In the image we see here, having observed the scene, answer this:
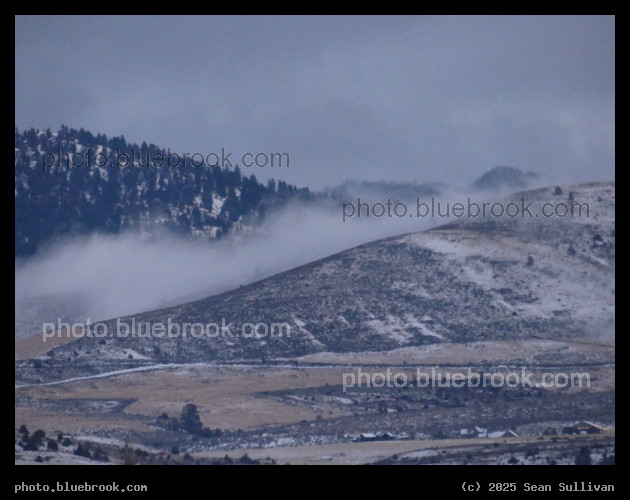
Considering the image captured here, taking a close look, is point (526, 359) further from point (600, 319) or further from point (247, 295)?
point (247, 295)

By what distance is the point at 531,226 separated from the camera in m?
184

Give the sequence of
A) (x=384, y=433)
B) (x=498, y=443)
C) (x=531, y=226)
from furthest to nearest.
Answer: (x=531, y=226) → (x=384, y=433) → (x=498, y=443)

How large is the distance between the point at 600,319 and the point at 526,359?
56.3 feet

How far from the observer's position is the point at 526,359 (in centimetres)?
14212

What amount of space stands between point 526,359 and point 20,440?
7402 cm

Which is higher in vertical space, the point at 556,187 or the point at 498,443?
the point at 556,187

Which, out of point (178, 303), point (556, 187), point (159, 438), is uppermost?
point (556, 187)

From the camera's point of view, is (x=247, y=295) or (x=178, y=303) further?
(x=178, y=303)
